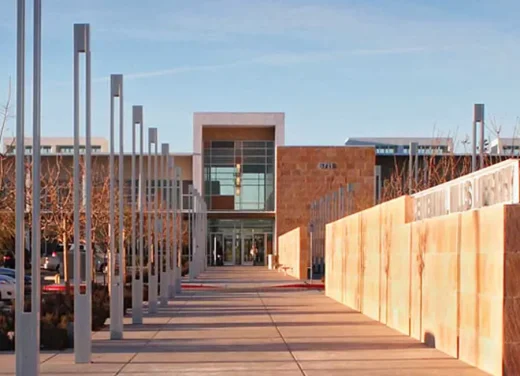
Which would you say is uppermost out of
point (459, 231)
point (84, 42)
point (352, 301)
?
point (84, 42)

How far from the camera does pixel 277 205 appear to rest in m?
82.3

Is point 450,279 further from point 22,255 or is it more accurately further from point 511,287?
point 22,255

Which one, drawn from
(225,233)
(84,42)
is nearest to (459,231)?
(84,42)

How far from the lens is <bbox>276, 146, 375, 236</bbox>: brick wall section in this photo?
8206cm

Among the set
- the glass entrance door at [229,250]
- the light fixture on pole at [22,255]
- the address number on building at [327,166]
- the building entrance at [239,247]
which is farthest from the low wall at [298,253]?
the light fixture on pole at [22,255]

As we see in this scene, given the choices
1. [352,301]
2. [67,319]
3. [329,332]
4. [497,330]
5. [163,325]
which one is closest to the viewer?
[497,330]

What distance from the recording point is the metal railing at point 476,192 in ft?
47.2

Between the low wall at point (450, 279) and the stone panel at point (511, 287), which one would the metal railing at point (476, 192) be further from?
the stone panel at point (511, 287)

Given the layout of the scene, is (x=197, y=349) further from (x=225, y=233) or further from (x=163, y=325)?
(x=225, y=233)

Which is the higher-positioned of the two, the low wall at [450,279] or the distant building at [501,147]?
the distant building at [501,147]

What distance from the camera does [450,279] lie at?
682 inches

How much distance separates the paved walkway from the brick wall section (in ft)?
173

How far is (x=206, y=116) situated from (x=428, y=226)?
6702 cm

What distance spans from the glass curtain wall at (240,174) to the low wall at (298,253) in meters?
15.1
